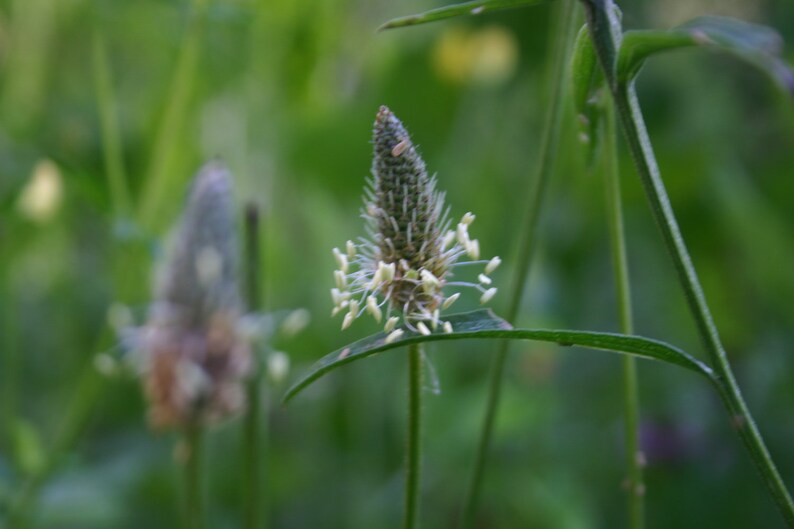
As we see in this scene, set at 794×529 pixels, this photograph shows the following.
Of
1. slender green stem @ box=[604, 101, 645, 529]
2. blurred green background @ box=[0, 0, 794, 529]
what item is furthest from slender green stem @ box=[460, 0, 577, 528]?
blurred green background @ box=[0, 0, 794, 529]

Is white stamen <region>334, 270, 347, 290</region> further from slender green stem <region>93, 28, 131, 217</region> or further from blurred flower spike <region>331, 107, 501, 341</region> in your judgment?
slender green stem <region>93, 28, 131, 217</region>

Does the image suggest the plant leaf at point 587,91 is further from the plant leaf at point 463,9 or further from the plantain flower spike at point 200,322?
the plantain flower spike at point 200,322

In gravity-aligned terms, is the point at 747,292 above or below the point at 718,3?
below

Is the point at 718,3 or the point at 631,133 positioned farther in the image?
the point at 718,3

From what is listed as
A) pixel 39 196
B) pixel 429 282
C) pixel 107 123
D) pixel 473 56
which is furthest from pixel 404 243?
pixel 473 56

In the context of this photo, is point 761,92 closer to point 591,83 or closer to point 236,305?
point 236,305

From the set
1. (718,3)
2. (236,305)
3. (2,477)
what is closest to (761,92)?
(718,3)

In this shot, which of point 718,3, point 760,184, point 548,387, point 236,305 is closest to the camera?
point 236,305
